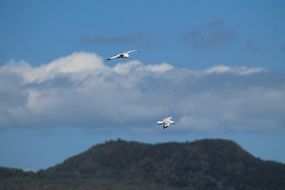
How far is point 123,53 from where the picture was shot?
10819cm

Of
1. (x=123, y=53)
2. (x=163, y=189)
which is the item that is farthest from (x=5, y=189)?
(x=123, y=53)

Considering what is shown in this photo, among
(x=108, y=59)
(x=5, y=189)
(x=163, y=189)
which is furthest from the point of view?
(x=163, y=189)

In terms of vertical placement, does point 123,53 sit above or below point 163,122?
above

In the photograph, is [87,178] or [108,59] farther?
[87,178]

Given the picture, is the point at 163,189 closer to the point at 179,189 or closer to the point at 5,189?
the point at 179,189

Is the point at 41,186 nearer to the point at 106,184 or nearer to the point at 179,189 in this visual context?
the point at 106,184

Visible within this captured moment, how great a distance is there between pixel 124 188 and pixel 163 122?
7685 cm

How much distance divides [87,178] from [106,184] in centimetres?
1237

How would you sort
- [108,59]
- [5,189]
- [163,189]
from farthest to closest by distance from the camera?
[163,189]
[5,189]
[108,59]

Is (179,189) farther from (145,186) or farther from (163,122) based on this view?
(163,122)

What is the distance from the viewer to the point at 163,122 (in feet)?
354

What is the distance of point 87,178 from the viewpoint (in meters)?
198

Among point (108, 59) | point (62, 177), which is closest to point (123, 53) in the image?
point (108, 59)

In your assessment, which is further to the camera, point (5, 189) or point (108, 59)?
point (5, 189)
